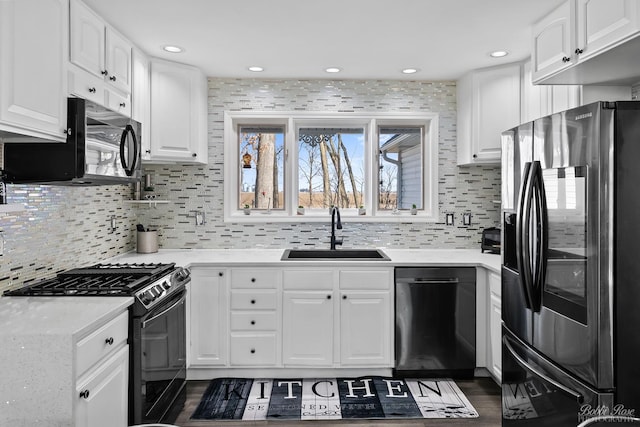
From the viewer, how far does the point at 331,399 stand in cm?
290

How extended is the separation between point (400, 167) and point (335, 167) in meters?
0.59

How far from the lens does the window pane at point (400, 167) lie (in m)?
3.92

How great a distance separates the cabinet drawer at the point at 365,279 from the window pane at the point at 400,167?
912 mm

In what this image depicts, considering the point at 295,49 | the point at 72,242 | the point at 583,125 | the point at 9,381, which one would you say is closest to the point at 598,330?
the point at 583,125

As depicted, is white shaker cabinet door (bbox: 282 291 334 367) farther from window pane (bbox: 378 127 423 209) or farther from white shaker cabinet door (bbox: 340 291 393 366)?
window pane (bbox: 378 127 423 209)

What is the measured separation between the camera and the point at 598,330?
1.64m

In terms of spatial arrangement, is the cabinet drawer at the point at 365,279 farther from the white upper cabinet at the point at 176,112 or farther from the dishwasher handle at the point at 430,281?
the white upper cabinet at the point at 176,112

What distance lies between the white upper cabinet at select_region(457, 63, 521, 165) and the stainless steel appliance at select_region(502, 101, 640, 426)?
134 centimetres

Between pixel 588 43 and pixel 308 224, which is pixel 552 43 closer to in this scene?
pixel 588 43

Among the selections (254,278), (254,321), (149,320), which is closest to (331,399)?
(254,321)

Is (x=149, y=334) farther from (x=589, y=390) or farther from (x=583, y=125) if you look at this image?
(x=583, y=125)

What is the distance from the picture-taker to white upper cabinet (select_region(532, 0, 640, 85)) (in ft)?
6.09

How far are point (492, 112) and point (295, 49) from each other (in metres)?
1.60

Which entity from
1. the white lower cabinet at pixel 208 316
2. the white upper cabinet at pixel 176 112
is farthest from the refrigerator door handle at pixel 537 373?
the white upper cabinet at pixel 176 112
